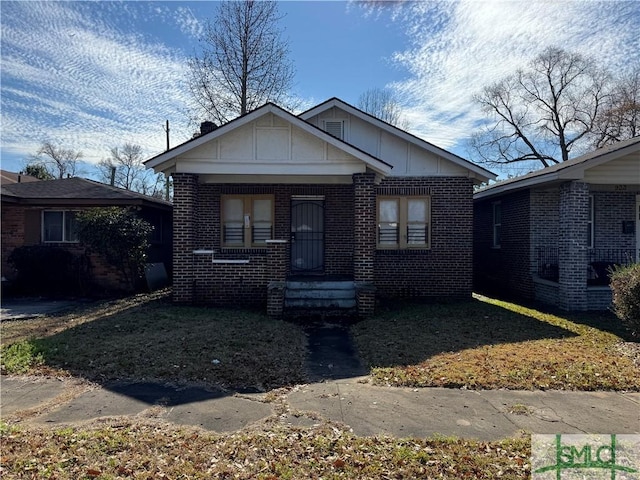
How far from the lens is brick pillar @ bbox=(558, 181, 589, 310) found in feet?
34.0

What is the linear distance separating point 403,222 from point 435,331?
4.67m

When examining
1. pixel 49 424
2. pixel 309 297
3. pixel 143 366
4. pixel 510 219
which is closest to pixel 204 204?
pixel 309 297

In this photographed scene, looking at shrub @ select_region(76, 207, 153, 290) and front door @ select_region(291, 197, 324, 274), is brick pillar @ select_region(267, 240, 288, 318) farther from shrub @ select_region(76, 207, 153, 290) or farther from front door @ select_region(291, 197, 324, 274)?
shrub @ select_region(76, 207, 153, 290)

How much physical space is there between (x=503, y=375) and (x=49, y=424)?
5.27m

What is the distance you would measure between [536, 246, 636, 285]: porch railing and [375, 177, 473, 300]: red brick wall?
2.21 meters

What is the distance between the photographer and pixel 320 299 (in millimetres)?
9859

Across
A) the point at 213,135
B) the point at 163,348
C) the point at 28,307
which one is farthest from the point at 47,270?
the point at 163,348

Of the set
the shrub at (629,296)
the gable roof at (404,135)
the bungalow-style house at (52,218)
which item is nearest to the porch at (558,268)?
the gable roof at (404,135)

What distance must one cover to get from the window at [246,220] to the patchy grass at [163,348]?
3052mm

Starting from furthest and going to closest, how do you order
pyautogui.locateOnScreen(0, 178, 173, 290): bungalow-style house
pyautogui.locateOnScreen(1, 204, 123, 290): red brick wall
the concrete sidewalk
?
pyautogui.locateOnScreen(1, 204, 123, 290): red brick wall
pyautogui.locateOnScreen(0, 178, 173, 290): bungalow-style house
the concrete sidewalk

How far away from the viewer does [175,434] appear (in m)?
3.93

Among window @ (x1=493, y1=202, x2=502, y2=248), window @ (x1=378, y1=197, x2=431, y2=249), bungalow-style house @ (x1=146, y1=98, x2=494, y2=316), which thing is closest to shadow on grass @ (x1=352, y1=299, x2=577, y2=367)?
bungalow-style house @ (x1=146, y1=98, x2=494, y2=316)

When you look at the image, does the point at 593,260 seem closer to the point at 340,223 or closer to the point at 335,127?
the point at 340,223

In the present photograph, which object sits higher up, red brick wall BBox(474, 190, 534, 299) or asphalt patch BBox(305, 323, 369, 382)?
red brick wall BBox(474, 190, 534, 299)
